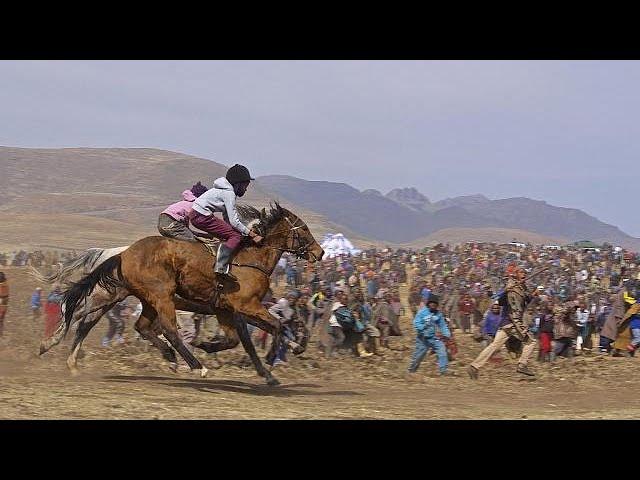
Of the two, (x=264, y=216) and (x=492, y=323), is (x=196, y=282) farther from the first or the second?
(x=492, y=323)

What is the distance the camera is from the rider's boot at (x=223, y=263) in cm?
1104

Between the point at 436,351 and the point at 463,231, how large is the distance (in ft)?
452

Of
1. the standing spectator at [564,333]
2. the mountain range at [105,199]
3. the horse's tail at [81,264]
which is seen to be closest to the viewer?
the horse's tail at [81,264]

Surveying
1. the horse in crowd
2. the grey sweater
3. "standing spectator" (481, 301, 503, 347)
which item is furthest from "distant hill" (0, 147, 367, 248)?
the grey sweater

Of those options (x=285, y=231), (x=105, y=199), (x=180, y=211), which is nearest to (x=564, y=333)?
(x=285, y=231)

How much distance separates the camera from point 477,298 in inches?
1024

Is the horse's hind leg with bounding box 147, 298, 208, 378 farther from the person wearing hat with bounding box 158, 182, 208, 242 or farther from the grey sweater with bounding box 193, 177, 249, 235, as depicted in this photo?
the grey sweater with bounding box 193, 177, 249, 235

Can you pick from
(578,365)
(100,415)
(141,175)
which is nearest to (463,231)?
(141,175)

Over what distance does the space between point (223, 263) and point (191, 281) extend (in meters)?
0.47

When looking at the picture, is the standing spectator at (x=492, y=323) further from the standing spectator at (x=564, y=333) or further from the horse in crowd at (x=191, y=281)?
the horse in crowd at (x=191, y=281)

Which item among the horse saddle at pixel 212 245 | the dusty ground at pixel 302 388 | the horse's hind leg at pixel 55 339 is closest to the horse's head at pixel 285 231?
the horse saddle at pixel 212 245

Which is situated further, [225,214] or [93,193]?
[93,193]

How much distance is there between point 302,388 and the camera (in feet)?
42.7
